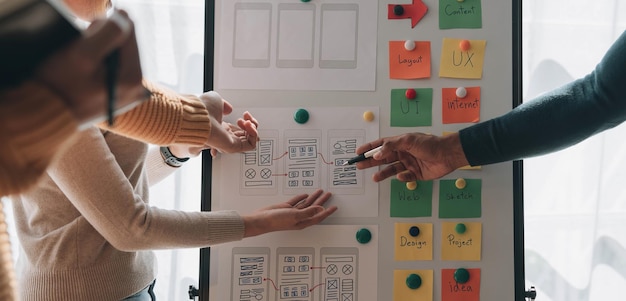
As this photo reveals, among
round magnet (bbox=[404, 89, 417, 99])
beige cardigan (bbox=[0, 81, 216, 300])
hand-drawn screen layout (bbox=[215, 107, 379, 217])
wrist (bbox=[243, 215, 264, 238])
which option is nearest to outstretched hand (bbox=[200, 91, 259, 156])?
hand-drawn screen layout (bbox=[215, 107, 379, 217])

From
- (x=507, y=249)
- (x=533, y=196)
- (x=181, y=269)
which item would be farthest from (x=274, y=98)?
(x=533, y=196)

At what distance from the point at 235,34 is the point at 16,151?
38.9 inches

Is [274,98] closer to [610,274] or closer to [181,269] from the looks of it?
[181,269]

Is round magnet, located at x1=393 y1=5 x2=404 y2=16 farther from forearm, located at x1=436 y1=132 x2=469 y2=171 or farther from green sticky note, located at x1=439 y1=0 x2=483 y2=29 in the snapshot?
forearm, located at x1=436 y1=132 x2=469 y2=171

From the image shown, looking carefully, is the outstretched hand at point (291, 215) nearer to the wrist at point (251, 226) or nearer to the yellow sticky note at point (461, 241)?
the wrist at point (251, 226)

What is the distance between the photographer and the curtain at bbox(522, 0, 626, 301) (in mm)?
1686

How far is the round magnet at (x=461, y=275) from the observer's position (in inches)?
56.9

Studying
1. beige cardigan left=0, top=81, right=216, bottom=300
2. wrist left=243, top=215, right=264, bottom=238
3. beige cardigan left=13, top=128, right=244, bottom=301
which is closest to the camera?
beige cardigan left=0, top=81, right=216, bottom=300

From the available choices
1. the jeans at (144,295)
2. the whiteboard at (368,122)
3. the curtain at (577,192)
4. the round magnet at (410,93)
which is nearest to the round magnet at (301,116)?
the whiteboard at (368,122)

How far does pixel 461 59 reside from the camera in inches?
57.6

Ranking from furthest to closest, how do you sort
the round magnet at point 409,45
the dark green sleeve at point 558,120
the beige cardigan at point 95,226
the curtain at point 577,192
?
the curtain at point 577,192, the round magnet at point 409,45, the dark green sleeve at point 558,120, the beige cardigan at point 95,226

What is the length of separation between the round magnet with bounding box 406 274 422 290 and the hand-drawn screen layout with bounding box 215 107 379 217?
180 millimetres

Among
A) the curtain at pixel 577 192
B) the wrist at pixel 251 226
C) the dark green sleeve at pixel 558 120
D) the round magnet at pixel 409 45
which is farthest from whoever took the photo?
the curtain at pixel 577 192

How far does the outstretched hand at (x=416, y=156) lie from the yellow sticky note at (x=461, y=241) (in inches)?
5.5
